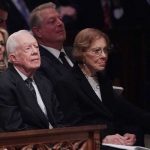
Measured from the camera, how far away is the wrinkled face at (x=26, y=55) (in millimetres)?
5363

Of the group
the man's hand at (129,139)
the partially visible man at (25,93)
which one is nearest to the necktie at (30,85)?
the partially visible man at (25,93)

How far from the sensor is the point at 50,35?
609cm

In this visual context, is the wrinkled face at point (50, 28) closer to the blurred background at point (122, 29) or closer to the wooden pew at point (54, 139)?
the blurred background at point (122, 29)

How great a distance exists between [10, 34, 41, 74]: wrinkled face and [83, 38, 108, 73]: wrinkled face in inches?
20.6

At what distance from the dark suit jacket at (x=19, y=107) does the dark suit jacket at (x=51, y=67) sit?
38 cm

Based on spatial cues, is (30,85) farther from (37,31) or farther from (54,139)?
(37,31)

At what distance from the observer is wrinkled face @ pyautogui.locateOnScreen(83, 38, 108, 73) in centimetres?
578

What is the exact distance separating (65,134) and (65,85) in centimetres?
81

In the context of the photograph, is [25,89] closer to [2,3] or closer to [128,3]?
[2,3]

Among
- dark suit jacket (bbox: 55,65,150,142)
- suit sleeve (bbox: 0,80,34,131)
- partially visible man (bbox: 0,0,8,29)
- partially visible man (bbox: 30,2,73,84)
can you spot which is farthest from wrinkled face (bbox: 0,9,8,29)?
suit sleeve (bbox: 0,80,34,131)

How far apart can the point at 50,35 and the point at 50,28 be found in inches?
2.9

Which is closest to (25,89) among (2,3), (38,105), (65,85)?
(38,105)

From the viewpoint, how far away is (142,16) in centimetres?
745

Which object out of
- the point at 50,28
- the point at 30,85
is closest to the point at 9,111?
the point at 30,85
